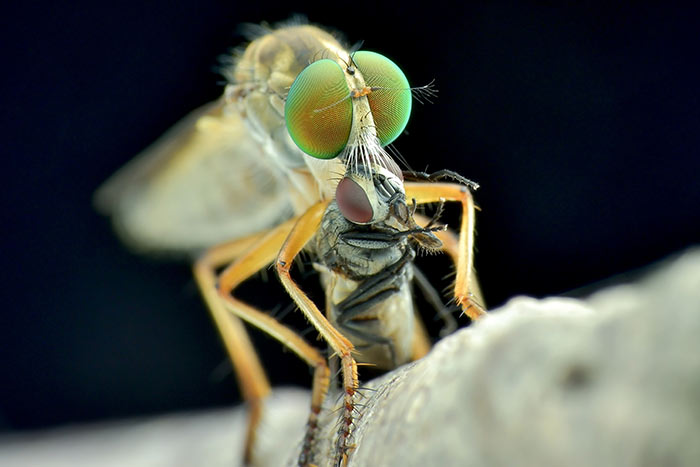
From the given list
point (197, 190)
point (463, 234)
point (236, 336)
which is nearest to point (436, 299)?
point (463, 234)

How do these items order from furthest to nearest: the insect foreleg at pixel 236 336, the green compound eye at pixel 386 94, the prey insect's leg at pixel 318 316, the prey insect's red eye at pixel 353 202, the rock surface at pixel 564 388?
the insect foreleg at pixel 236 336, the green compound eye at pixel 386 94, the prey insect's red eye at pixel 353 202, the prey insect's leg at pixel 318 316, the rock surface at pixel 564 388

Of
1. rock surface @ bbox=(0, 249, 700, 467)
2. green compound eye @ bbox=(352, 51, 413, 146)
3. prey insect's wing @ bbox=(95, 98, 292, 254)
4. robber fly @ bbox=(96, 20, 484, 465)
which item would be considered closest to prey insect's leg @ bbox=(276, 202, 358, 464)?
robber fly @ bbox=(96, 20, 484, 465)

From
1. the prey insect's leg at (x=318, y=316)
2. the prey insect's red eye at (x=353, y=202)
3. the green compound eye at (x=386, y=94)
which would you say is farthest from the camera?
the green compound eye at (x=386, y=94)

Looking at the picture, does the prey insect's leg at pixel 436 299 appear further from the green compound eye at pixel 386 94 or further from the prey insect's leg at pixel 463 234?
the green compound eye at pixel 386 94

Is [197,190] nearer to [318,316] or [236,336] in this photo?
[236,336]

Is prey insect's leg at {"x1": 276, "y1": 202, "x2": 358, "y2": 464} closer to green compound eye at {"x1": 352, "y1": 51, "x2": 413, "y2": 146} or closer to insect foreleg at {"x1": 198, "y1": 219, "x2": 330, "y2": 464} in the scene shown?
insect foreleg at {"x1": 198, "y1": 219, "x2": 330, "y2": 464}

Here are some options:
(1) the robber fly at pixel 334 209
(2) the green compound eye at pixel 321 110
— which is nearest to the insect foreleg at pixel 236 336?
(1) the robber fly at pixel 334 209
